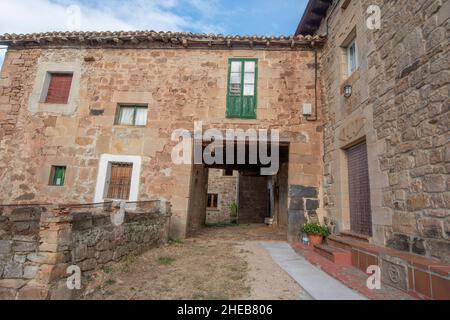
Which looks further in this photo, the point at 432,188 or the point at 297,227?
the point at 297,227

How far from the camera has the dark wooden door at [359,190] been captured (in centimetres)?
494

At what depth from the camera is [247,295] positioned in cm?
321

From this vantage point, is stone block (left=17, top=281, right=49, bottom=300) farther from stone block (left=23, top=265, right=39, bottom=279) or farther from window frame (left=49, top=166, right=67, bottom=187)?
window frame (left=49, top=166, right=67, bottom=187)

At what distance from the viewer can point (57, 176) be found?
7.21m

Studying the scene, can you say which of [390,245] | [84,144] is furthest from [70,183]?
[390,245]

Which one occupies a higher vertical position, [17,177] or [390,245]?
[17,177]

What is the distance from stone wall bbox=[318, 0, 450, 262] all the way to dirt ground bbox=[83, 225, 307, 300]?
190cm

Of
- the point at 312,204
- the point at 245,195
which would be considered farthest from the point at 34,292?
the point at 245,195

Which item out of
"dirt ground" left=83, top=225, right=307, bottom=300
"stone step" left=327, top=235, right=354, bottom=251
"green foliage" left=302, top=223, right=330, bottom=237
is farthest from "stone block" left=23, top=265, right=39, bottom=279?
"green foliage" left=302, top=223, right=330, bottom=237

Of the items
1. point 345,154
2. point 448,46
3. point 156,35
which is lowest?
point 345,154

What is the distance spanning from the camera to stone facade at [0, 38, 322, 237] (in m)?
7.02

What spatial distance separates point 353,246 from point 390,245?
63 centimetres

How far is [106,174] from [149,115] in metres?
2.08
